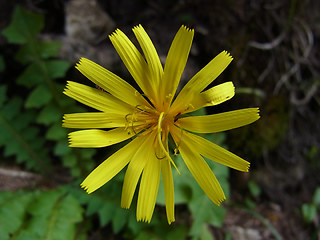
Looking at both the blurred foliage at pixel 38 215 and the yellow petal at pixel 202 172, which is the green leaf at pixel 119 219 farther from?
the yellow petal at pixel 202 172

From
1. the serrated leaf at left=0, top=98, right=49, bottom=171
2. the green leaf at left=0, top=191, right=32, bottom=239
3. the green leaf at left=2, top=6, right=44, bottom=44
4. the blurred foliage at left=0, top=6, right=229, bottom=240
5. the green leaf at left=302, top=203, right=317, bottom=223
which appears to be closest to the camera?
the green leaf at left=0, top=191, right=32, bottom=239

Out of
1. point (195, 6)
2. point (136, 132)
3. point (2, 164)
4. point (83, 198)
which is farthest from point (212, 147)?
point (2, 164)

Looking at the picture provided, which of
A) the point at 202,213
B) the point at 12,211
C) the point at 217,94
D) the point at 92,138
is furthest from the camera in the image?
the point at 202,213

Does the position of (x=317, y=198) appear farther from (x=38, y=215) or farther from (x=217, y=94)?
(x=38, y=215)

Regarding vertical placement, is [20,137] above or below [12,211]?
above

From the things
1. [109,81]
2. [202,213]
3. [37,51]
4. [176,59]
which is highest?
[37,51]

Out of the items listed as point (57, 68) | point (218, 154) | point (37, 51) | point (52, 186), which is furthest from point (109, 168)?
point (52, 186)

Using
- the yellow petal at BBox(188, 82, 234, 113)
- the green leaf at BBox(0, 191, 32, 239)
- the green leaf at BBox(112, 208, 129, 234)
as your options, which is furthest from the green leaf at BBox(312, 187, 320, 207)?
the green leaf at BBox(0, 191, 32, 239)

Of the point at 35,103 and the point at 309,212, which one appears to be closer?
the point at 35,103

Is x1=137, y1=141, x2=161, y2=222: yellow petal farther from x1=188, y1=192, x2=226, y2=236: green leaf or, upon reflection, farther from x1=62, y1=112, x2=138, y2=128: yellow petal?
x1=188, y1=192, x2=226, y2=236: green leaf
